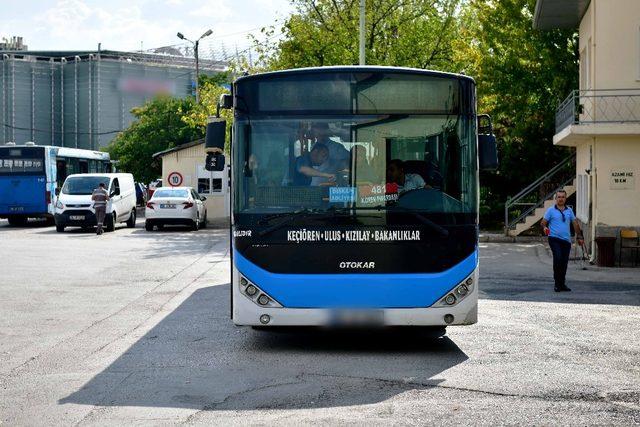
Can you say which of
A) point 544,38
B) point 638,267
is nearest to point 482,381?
point 638,267

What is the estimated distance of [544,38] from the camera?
32812 millimetres

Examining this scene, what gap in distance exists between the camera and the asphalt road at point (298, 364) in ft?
24.4

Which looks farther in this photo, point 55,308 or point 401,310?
point 55,308

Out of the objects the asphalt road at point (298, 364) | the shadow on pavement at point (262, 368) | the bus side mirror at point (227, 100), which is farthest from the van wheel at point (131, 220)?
the bus side mirror at point (227, 100)

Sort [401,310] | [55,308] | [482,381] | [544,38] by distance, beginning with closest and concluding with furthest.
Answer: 1. [482,381]
2. [401,310]
3. [55,308]
4. [544,38]

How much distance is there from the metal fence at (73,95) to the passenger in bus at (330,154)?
268ft

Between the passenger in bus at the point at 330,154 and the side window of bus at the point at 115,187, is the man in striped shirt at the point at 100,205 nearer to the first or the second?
the side window of bus at the point at 115,187

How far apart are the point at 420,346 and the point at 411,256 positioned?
1.23 meters

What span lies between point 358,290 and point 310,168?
1.27 meters

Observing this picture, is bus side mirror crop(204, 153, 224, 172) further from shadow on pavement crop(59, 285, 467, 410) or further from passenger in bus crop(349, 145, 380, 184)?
passenger in bus crop(349, 145, 380, 184)

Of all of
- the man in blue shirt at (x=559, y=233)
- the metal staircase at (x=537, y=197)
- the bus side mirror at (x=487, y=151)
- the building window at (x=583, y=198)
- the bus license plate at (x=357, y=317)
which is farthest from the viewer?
the metal staircase at (x=537, y=197)

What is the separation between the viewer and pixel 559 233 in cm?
1725

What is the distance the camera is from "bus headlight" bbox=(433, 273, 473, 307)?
10.1 meters

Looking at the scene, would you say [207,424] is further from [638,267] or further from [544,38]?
[544,38]
